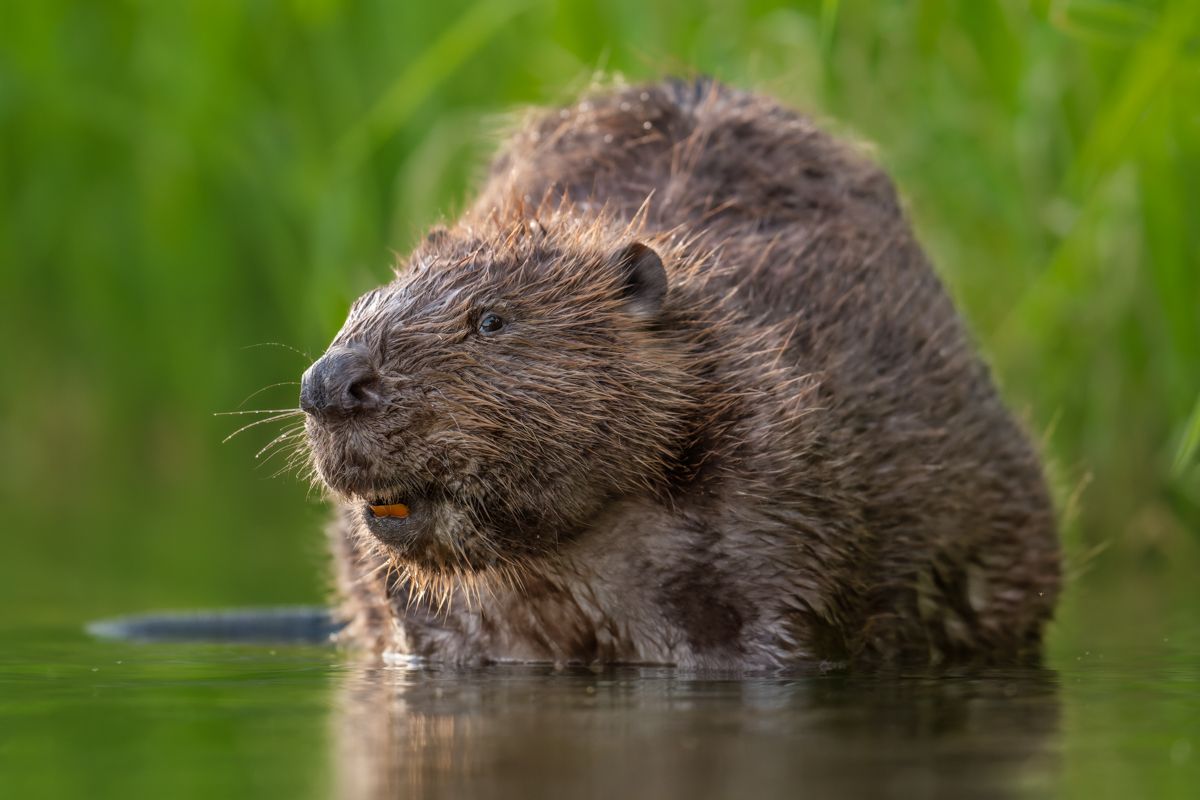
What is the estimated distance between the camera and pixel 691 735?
3.25m

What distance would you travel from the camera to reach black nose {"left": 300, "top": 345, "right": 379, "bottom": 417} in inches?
156

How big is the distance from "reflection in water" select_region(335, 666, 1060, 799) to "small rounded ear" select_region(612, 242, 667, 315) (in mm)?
786

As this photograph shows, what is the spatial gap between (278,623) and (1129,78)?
257 centimetres

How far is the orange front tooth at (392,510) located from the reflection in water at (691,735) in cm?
33

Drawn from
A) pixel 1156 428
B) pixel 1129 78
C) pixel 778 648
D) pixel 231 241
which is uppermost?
pixel 231 241

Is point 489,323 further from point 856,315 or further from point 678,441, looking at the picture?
point 856,315

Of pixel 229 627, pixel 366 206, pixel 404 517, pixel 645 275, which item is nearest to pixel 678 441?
pixel 645 275

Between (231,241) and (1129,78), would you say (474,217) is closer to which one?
(1129,78)

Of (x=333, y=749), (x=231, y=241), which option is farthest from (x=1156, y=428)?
(x=231, y=241)

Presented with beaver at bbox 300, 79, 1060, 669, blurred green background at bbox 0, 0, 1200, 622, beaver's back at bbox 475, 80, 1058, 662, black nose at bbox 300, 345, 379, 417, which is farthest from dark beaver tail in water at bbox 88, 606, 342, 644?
black nose at bbox 300, 345, 379, 417

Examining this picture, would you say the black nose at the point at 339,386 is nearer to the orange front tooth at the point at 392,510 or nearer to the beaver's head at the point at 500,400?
the beaver's head at the point at 500,400

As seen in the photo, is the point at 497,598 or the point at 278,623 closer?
the point at 497,598

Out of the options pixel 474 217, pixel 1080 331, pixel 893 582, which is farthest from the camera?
pixel 1080 331

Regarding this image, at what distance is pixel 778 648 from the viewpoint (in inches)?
174
